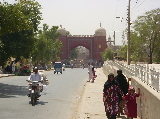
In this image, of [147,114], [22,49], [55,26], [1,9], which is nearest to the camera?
[147,114]

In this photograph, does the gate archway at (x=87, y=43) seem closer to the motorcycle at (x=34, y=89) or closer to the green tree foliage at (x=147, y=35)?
the green tree foliage at (x=147, y=35)

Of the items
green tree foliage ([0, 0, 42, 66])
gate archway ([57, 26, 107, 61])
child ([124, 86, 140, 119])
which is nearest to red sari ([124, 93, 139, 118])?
child ([124, 86, 140, 119])

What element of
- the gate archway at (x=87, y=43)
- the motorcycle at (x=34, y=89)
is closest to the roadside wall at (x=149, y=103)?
the motorcycle at (x=34, y=89)

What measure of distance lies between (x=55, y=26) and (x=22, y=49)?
70795mm

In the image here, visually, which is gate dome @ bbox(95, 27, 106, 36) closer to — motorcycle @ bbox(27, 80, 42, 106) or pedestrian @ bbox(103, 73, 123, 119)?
motorcycle @ bbox(27, 80, 42, 106)

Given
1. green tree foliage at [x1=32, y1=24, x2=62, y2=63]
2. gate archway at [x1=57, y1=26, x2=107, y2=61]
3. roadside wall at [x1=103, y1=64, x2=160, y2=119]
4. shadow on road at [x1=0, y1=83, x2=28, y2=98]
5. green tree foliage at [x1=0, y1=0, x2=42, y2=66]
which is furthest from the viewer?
gate archway at [x1=57, y1=26, x2=107, y2=61]

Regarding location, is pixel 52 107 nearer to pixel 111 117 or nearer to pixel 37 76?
pixel 37 76

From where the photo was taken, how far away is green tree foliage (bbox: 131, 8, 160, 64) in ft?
183

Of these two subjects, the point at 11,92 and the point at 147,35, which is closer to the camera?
the point at 11,92

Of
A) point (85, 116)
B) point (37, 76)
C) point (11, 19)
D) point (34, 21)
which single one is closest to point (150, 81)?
point (85, 116)

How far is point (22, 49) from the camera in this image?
3173 cm

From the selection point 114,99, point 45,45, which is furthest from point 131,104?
point 45,45

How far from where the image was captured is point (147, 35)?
56.8 meters

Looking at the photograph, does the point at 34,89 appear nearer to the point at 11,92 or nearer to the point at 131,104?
the point at 11,92
